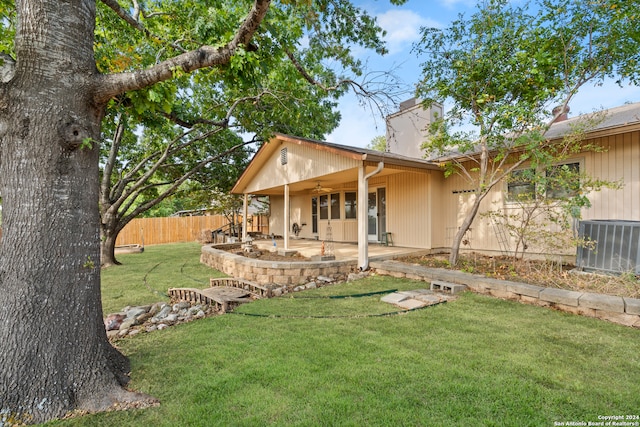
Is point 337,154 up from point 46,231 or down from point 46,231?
up

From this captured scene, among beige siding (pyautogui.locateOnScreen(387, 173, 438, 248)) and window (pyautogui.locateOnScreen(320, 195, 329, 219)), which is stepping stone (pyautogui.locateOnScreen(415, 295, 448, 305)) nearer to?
beige siding (pyautogui.locateOnScreen(387, 173, 438, 248))

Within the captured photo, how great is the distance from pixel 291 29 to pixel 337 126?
8.67 metres

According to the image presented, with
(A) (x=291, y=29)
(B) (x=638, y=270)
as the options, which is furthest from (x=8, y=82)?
(B) (x=638, y=270)

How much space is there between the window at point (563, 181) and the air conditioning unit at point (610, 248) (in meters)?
0.79

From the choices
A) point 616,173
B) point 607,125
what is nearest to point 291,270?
point 616,173

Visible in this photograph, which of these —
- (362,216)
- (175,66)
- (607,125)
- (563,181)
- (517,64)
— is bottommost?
(362,216)

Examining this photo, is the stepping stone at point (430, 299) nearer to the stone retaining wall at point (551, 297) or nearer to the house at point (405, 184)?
the stone retaining wall at point (551, 297)

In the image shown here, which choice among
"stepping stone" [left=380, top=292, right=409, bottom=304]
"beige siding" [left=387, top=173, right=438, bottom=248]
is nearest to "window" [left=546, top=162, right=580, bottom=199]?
"beige siding" [left=387, top=173, right=438, bottom=248]

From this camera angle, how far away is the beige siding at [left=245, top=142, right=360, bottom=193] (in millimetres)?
7719

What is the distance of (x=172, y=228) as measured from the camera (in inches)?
817

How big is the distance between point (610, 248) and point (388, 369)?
4.93m

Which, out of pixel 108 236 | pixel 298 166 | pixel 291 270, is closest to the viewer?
pixel 291 270

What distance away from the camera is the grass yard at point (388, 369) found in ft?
7.05

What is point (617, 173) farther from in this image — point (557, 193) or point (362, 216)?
point (362, 216)
